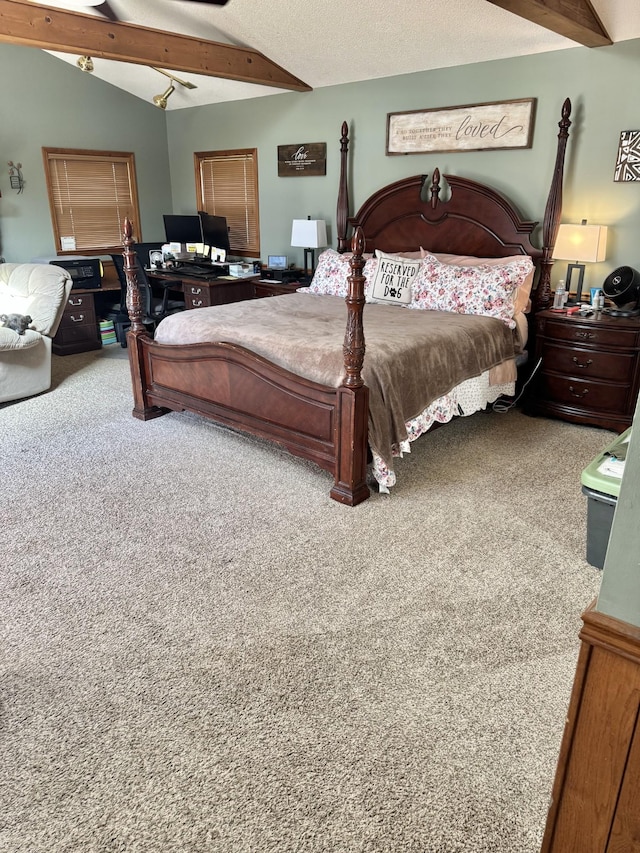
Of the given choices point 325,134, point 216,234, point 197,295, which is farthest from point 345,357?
point 216,234

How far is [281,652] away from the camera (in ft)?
6.85

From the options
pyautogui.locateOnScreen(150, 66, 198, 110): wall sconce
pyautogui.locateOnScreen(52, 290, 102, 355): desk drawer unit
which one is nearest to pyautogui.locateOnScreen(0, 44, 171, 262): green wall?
pyautogui.locateOnScreen(150, 66, 198, 110): wall sconce

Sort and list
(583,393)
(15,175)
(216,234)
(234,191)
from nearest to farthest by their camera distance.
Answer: (583,393), (15,175), (216,234), (234,191)

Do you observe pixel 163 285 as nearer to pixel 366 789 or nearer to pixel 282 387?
pixel 282 387

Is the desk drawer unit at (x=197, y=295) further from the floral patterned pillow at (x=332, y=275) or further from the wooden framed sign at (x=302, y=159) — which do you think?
the wooden framed sign at (x=302, y=159)

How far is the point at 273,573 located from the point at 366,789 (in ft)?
3.40

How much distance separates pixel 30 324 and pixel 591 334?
159 inches

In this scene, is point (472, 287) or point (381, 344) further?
point (472, 287)

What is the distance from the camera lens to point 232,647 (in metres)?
2.11

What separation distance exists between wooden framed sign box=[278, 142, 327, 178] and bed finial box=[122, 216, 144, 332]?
2.32 meters

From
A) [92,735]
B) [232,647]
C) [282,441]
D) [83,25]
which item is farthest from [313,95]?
[92,735]

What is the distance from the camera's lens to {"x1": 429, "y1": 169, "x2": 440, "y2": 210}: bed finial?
475 centimetres

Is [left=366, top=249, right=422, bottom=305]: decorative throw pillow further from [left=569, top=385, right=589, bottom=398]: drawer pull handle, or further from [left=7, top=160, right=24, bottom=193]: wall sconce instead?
[left=7, top=160, right=24, bottom=193]: wall sconce

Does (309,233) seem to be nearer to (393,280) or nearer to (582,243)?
(393,280)
